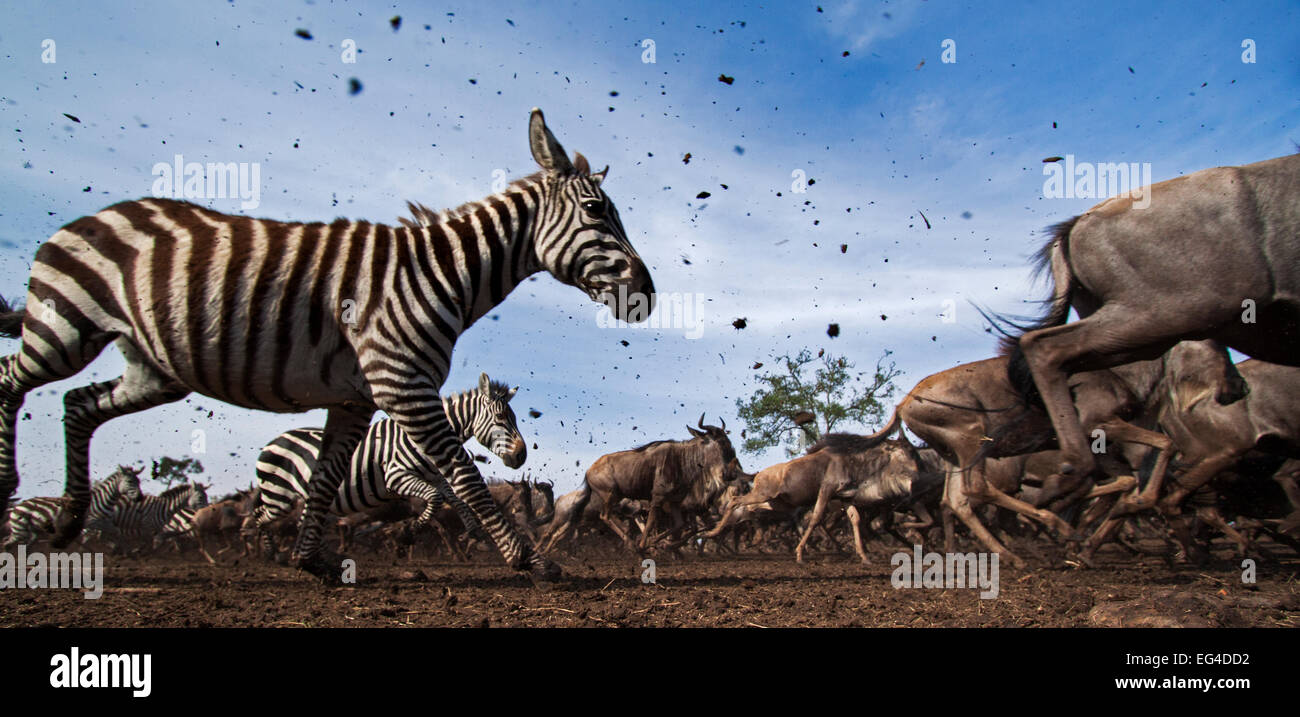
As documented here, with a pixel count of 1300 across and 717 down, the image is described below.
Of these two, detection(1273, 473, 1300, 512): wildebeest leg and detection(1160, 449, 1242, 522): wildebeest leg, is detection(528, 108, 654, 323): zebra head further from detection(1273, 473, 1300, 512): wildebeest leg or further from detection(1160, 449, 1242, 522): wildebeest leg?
detection(1273, 473, 1300, 512): wildebeest leg

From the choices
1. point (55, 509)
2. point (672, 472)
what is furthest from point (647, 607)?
point (55, 509)

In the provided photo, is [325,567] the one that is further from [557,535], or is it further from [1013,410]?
[557,535]

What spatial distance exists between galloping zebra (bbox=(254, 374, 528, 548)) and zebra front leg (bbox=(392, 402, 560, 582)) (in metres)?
3.95

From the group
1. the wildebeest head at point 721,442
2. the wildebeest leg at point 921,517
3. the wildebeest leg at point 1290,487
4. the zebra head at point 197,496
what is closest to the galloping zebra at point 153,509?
the zebra head at point 197,496

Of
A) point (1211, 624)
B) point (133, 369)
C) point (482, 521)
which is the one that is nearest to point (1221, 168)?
point (1211, 624)

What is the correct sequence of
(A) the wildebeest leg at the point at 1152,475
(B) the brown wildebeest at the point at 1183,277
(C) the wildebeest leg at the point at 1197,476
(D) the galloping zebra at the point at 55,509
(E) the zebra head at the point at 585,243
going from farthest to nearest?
1. (D) the galloping zebra at the point at 55,509
2. (C) the wildebeest leg at the point at 1197,476
3. (A) the wildebeest leg at the point at 1152,475
4. (E) the zebra head at the point at 585,243
5. (B) the brown wildebeest at the point at 1183,277

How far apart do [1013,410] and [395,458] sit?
8.82 m

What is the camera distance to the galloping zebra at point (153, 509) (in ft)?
65.8

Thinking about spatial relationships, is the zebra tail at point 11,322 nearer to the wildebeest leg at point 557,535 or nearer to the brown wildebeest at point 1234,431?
the brown wildebeest at point 1234,431

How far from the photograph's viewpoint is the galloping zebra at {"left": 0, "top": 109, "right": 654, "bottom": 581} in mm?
4766

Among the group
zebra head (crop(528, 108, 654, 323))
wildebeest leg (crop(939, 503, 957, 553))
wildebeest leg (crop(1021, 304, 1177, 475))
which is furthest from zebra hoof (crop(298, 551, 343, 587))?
wildebeest leg (crop(939, 503, 957, 553))

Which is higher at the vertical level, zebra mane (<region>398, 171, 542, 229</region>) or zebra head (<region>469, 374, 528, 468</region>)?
zebra mane (<region>398, 171, 542, 229</region>)

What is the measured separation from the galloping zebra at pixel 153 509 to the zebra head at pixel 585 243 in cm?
1933
